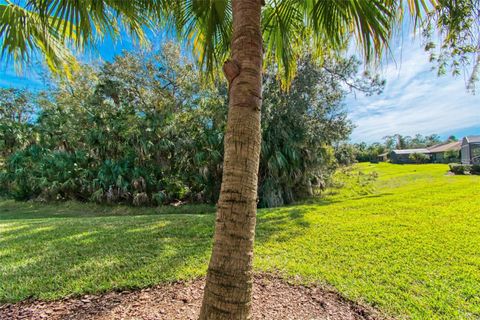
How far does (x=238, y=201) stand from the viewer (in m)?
1.56

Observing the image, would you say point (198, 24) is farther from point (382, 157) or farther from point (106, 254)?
point (382, 157)

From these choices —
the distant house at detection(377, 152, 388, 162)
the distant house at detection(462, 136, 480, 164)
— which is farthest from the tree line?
the distant house at detection(462, 136, 480, 164)

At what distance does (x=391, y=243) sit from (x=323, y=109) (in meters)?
9.24

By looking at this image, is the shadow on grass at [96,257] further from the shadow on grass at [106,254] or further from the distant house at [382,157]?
the distant house at [382,157]

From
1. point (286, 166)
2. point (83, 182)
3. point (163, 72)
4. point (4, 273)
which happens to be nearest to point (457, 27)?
point (4, 273)

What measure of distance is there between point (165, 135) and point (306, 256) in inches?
448

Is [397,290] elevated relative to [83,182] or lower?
lower

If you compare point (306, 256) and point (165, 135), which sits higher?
point (165, 135)

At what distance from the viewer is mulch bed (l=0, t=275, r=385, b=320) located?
7.46 feet

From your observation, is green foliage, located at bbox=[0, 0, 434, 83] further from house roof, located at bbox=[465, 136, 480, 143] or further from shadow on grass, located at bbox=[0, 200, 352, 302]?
house roof, located at bbox=[465, 136, 480, 143]

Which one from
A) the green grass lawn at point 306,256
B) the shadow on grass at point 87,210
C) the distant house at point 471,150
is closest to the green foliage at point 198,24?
the green grass lawn at point 306,256

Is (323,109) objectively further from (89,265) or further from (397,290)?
(89,265)

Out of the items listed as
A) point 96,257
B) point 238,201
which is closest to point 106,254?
point 96,257

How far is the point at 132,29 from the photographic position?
3217 millimetres
